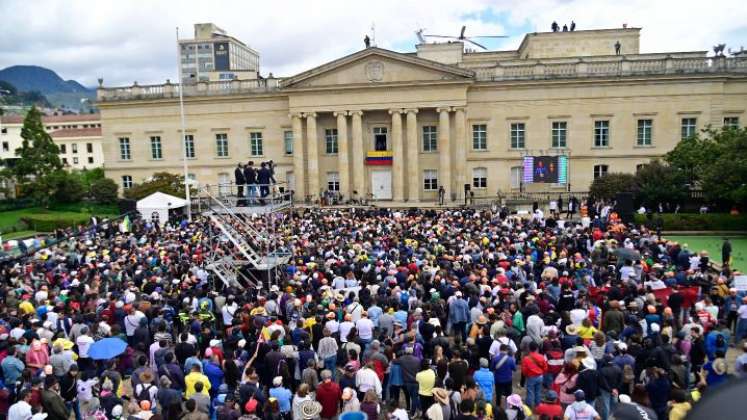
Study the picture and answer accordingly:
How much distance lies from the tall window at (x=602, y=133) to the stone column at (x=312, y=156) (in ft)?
72.7

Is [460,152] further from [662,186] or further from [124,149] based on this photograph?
Answer: [124,149]

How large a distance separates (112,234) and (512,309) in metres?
24.4

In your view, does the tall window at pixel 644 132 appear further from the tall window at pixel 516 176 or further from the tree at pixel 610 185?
the tall window at pixel 516 176

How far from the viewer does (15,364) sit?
11.6 m

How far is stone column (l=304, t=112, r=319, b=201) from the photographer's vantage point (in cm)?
4756

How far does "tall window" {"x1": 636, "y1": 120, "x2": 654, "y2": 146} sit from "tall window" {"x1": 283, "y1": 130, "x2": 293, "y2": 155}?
27.7 metres

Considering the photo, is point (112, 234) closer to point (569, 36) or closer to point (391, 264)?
point (391, 264)

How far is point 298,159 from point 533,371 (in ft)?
129

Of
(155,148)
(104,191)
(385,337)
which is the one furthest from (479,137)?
(385,337)

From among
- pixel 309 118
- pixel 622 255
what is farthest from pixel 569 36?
pixel 622 255

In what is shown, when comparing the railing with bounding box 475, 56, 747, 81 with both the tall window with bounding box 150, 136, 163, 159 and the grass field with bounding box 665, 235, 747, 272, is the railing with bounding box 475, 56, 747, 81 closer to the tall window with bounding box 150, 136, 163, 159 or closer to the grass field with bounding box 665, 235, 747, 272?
the grass field with bounding box 665, 235, 747, 272

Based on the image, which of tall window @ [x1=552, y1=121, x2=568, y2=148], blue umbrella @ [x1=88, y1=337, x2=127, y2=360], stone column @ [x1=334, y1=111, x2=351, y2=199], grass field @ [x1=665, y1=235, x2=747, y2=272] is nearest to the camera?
blue umbrella @ [x1=88, y1=337, x2=127, y2=360]

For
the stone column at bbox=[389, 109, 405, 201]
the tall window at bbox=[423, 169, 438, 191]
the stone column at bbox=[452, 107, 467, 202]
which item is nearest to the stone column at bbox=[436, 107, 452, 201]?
the stone column at bbox=[452, 107, 467, 202]

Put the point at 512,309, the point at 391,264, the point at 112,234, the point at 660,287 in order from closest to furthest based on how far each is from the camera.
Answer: the point at 512,309
the point at 660,287
the point at 391,264
the point at 112,234
